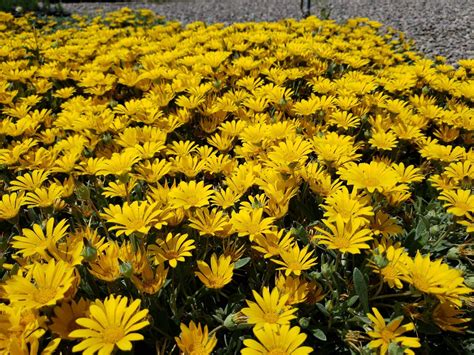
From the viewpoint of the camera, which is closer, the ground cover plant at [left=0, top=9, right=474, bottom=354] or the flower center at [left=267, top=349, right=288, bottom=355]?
the flower center at [left=267, top=349, right=288, bottom=355]

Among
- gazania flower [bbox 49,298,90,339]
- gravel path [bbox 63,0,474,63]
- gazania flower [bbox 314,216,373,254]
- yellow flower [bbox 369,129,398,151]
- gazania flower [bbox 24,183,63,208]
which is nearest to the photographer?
gazania flower [bbox 49,298,90,339]

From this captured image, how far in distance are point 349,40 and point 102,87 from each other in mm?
3046

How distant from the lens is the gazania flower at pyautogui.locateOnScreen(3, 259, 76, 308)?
1.29m

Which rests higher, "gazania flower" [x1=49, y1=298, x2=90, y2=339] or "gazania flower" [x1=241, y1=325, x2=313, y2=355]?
"gazania flower" [x1=49, y1=298, x2=90, y2=339]

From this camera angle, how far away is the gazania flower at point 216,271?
153 cm

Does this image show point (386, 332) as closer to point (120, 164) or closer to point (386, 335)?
point (386, 335)

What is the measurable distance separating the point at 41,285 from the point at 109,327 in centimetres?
31

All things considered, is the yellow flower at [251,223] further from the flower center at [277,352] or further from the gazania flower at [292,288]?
the flower center at [277,352]

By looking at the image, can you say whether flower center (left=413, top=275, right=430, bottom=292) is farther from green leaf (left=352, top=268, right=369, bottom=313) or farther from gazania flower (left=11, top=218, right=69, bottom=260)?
gazania flower (left=11, top=218, right=69, bottom=260)

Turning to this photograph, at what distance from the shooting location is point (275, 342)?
1232mm

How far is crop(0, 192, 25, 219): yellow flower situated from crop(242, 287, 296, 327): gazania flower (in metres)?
1.18

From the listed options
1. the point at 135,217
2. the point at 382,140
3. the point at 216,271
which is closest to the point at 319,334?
the point at 216,271

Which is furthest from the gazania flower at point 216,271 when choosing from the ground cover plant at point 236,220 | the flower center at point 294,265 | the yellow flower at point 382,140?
the yellow flower at point 382,140

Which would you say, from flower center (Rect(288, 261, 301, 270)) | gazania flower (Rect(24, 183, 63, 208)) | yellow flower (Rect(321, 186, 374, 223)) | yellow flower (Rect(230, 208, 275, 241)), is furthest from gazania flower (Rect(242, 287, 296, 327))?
gazania flower (Rect(24, 183, 63, 208))
